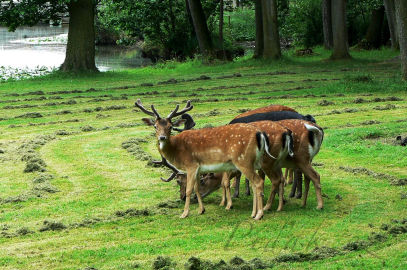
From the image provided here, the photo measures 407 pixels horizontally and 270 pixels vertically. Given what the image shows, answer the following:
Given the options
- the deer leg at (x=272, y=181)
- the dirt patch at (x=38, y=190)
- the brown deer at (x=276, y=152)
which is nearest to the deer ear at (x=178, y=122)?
the brown deer at (x=276, y=152)

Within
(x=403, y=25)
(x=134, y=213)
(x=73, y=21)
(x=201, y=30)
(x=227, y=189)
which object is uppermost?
(x=73, y=21)

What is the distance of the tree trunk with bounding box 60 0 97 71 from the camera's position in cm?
3123

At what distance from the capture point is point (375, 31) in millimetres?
44062

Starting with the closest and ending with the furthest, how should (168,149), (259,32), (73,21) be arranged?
(168,149), (73,21), (259,32)

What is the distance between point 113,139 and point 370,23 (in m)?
31.2

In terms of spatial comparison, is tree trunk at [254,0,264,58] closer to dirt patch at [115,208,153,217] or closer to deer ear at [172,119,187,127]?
deer ear at [172,119,187,127]

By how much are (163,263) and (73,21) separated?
2462cm

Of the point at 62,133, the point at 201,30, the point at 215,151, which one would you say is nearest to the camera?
the point at 215,151

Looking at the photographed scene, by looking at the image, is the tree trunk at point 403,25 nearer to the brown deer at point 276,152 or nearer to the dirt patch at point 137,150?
the dirt patch at point 137,150

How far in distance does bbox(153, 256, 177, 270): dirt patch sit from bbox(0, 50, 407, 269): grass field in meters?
0.04

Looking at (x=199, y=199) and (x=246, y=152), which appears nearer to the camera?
(x=246, y=152)

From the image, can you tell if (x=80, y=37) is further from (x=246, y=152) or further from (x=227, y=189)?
(x=246, y=152)

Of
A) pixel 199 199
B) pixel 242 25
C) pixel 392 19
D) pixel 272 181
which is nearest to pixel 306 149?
pixel 272 181

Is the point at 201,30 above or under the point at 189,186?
above
